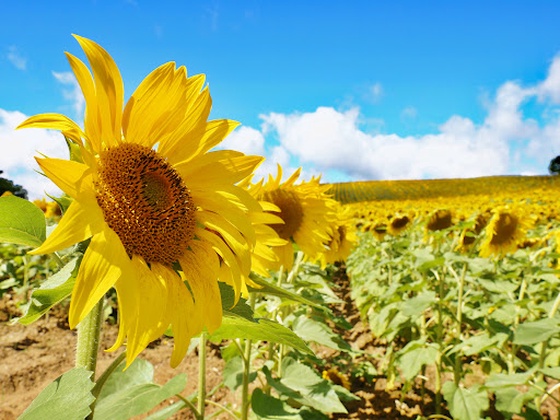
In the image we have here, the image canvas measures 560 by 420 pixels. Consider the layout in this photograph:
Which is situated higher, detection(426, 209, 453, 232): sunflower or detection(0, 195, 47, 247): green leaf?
detection(426, 209, 453, 232): sunflower

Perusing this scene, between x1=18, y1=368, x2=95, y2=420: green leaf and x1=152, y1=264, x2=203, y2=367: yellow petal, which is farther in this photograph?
x1=152, y1=264, x2=203, y2=367: yellow petal

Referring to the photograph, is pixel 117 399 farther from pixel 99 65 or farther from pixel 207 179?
pixel 99 65

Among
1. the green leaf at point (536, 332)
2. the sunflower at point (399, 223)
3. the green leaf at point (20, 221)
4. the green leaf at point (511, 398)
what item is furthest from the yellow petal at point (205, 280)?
the sunflower at point (399, 223)

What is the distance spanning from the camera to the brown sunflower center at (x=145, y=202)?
89 centimetres

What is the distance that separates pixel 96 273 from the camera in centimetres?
72

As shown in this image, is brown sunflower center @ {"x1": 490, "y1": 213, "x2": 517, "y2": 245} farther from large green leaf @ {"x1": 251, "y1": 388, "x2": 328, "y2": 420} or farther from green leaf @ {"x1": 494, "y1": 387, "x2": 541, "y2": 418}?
large green leaf @ {"x1": 251, "y1": 388, "x2": 328, "y2": 420}

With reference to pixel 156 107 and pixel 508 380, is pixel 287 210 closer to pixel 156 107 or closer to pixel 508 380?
pixel 508 380

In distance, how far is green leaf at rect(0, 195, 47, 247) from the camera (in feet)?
2.52

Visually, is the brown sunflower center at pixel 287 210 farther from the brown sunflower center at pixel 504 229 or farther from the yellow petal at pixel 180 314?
the brown sunflower center at pixel 504 229

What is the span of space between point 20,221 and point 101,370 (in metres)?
3.49

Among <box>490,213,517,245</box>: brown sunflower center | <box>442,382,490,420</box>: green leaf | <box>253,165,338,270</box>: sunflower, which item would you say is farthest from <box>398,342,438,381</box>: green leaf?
<box>490,213,517,245</box>: brown sunflower center

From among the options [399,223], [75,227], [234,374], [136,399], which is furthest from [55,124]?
[399,223]

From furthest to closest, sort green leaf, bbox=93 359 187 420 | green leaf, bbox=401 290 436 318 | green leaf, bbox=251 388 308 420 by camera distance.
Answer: green leaf, bbox=401 290 436 318
green leaf, bbox=251 388 308 420
green leaf, bbox=93 359 187 420

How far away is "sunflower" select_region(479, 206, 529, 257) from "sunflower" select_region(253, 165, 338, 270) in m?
1.83
